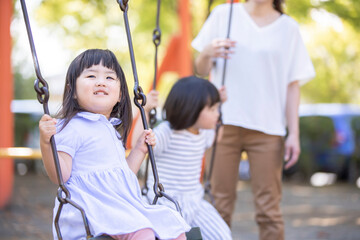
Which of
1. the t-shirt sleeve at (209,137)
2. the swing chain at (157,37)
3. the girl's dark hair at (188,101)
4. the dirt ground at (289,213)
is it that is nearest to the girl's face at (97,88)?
the swing chain at (157,37)

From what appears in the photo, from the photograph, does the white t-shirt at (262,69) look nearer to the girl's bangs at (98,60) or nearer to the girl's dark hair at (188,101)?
the girl's dark hair at (188,101)

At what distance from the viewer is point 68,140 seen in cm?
201

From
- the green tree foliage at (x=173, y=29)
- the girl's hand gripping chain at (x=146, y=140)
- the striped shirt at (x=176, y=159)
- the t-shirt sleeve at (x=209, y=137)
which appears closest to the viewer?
the girl's hand gripping chain at (x=146, y=140)

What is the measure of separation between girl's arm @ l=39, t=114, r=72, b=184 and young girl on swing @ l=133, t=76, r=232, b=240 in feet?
2.79

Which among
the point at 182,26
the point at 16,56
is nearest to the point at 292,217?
the point at 182,26

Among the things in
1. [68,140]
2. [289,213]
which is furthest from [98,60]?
[289,213]

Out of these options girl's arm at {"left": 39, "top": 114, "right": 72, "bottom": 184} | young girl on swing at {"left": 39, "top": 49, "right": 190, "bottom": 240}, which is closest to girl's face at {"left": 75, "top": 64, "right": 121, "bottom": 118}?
young girl on swing at {"left": 39, "top": 49, "right": 190, "bottom": 240}

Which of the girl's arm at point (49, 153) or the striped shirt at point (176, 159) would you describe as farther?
the striped shirt at point (176, 159)

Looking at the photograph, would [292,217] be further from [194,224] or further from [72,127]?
[72,127]

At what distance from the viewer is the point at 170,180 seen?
2838 millimetres

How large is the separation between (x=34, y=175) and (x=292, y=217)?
641 cm

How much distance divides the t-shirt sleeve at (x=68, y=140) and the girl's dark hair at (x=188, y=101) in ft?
3.10

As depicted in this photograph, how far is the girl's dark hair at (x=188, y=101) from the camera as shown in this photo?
2.88 meters

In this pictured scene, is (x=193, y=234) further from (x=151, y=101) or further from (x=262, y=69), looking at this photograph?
(x=262, y=69)
